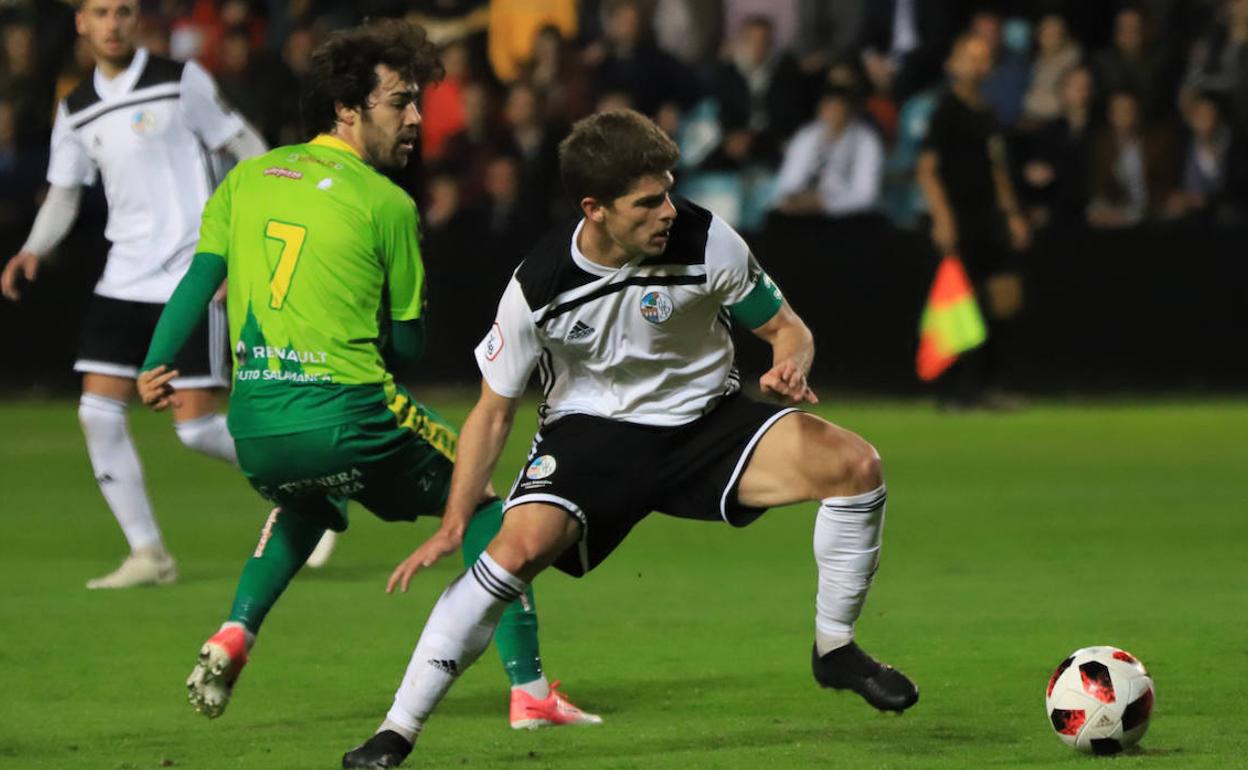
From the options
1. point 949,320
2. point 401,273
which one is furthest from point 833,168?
point 401,273

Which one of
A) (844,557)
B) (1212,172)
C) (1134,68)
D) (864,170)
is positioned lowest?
(1212,172)

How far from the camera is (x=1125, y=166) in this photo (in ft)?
55.6

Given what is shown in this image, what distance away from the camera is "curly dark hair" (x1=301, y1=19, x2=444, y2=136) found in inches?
256

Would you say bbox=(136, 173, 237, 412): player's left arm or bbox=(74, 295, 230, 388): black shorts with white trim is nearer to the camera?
bbox=(136, 173, 237, 412): player's left arm

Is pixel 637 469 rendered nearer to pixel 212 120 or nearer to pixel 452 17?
pixel 212 120

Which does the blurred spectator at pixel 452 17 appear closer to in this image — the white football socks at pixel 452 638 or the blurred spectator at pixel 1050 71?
the blurred spectator at pixel 1050 71

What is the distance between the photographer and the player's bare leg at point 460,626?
18.5 ft

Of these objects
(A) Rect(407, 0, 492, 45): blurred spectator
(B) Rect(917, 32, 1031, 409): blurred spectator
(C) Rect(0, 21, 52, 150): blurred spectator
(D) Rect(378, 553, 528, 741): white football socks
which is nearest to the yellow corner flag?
(B) Rect(917, 32, 1031, 409): blurred spectator

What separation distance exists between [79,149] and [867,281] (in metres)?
8.50

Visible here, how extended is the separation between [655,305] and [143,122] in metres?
3.70

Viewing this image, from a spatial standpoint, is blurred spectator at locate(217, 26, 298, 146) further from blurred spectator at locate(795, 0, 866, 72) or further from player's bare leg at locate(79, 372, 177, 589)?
player's bare leg at locate(79, 372, 177, 589)

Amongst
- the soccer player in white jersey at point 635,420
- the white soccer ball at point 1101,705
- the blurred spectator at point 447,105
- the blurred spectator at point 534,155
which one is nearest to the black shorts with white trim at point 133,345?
the soccer player in white jersey at point 635,420

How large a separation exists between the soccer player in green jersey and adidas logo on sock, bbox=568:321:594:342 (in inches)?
20.7

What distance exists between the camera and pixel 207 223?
6.54 m
